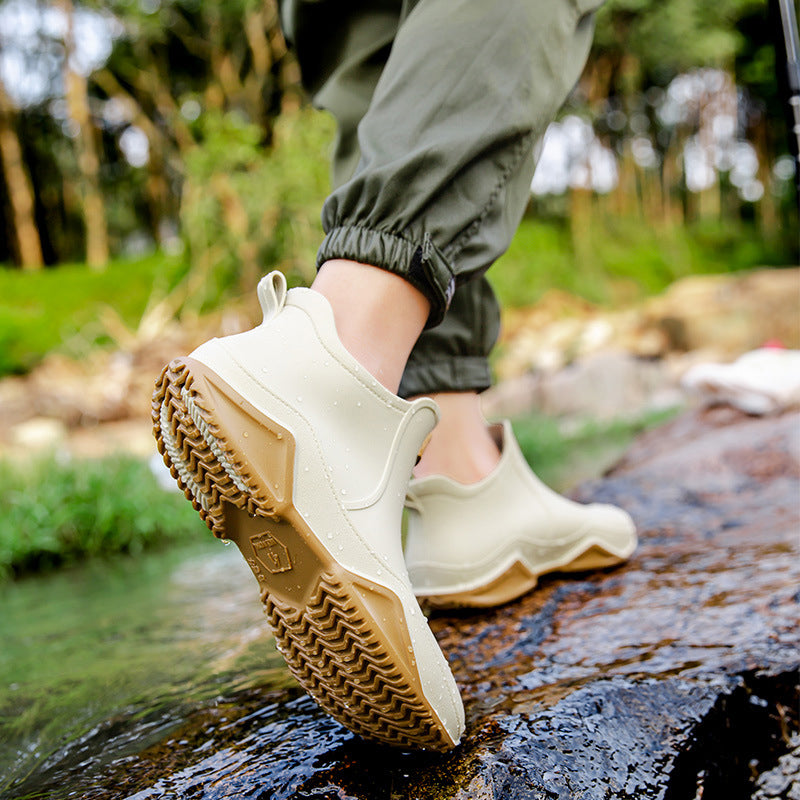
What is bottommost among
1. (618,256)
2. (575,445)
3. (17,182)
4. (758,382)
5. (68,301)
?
(575,445)

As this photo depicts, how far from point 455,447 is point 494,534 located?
0.13m

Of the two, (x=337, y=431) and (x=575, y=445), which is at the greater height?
(x=337, y=431)

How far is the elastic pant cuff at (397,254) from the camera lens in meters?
0.77

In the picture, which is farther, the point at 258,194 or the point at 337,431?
the point at 258,194

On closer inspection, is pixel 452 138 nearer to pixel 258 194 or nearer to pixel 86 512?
pixel 86 512

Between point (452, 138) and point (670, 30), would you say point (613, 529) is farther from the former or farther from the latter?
point (670, 30)

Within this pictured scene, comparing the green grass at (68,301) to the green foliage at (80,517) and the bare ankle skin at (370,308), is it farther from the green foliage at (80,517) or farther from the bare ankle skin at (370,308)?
the bare ankle skin at (370,308)

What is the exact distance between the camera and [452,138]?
788mm

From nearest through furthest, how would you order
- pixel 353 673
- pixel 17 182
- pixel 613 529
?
1. pixel 353 673
2. pixel 613 529
3. pixel 17 182

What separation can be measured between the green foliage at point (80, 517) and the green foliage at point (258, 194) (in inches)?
146

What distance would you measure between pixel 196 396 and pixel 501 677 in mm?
428

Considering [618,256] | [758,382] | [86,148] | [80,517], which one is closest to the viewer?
[758,382]

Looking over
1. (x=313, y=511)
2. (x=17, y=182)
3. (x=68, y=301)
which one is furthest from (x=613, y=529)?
(x=17, y=182)

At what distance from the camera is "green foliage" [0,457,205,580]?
297cm
